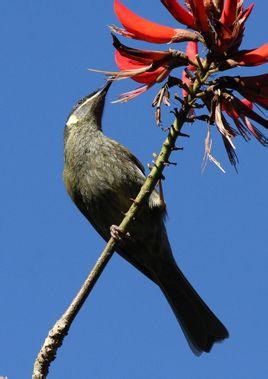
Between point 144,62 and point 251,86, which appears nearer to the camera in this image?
point 251,86

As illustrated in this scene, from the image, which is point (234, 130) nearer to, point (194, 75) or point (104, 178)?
point (194, 75)

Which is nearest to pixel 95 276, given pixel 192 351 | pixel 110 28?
pixel 110 28

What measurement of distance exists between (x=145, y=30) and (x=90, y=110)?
3.94 metres

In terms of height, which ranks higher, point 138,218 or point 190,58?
point 138,218

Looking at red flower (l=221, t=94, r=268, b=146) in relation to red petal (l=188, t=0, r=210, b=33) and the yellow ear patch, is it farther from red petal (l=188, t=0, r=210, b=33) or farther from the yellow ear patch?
the yellow ear patch

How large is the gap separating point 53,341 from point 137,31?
132 cm

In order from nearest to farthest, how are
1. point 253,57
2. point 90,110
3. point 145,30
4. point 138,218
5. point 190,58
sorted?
point 253,57 < point 145,30 < point 190,58 < point 138,218 < point 90,110

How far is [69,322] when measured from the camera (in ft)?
9.38

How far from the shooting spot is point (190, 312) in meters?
5.85

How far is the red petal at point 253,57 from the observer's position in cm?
278

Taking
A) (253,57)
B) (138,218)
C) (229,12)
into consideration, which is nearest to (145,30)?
(229,12)

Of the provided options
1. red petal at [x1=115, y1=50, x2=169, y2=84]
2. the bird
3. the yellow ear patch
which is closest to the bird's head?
the yellow ear patch

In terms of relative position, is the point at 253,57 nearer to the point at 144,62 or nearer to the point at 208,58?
the point at 208,58

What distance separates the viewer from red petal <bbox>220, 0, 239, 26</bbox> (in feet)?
9.27
